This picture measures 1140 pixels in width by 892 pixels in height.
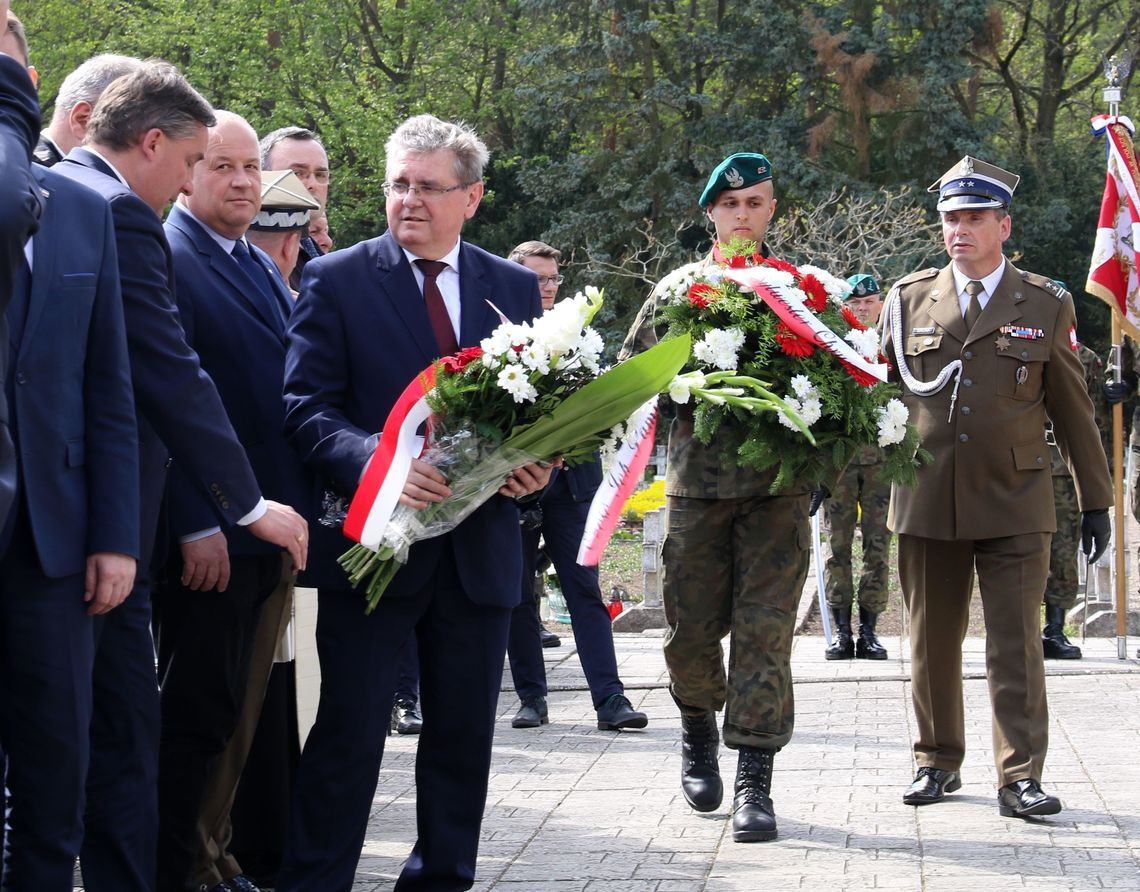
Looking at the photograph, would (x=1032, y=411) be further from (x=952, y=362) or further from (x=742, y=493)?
(x=742, y=493)

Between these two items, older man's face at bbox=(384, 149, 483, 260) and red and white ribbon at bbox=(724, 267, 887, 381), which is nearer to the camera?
older man's face at bbox=(384, 149, 483, 260)

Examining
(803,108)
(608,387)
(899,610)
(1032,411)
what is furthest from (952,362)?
(803,108)

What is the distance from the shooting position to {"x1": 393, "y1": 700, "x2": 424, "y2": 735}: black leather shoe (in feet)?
27.0

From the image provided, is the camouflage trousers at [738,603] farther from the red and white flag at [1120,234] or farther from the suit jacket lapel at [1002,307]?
the red and white flag at [1120,234]

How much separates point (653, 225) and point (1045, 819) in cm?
2948

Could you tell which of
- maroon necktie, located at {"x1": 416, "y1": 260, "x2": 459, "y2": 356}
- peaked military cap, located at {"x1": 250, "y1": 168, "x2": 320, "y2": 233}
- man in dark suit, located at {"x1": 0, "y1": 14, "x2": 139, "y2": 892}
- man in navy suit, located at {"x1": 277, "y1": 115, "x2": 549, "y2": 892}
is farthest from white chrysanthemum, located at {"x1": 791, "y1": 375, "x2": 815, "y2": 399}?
man in dark suit, located at {"x1": 0, "y1": 14, "x2": 139, "y2": 892}

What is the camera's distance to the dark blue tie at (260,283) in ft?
16.3

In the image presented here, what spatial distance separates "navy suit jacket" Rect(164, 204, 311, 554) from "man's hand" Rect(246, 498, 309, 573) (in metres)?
0.48

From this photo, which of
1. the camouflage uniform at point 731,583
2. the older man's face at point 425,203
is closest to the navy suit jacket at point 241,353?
the older man's face at point 425,203

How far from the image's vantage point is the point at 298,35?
3769cm

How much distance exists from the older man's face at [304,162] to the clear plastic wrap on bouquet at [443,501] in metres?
2.67

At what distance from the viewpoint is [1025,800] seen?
5773 millimetres

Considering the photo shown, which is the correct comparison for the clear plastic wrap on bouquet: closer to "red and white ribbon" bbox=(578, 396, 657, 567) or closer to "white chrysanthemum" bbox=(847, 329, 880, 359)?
"red and white ribbon" bbox=(578, 396, 657, 567)

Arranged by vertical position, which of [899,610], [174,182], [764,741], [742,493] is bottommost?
[899,610]
